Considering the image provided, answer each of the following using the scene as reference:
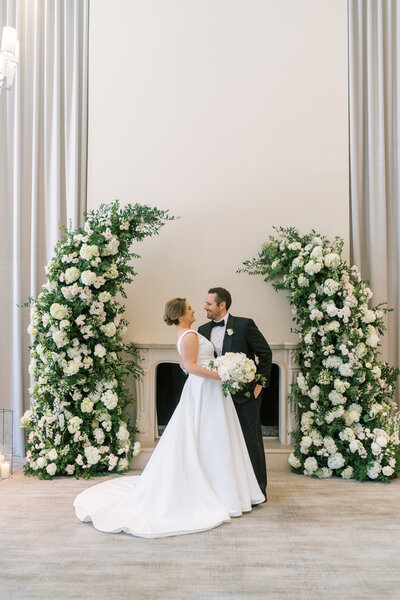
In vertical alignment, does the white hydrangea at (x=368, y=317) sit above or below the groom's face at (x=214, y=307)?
below

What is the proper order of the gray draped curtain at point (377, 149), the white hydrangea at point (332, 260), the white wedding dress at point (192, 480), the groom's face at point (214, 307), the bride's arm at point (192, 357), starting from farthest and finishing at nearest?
the gray draped curtain at point (377, 149)
the white hydrangea at point (332, 260)
the groom's face at point (214, 307)
the bride's arm at point (192, 357)
the white wedding dress at point (192, 480)

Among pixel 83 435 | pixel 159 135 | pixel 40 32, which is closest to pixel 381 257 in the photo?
pixel 159 135

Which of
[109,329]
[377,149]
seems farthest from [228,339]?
[377,149]

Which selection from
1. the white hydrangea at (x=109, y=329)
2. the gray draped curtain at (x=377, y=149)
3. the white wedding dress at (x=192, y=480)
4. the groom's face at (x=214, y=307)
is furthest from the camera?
the gray draped curtain at (x=377, y=149)

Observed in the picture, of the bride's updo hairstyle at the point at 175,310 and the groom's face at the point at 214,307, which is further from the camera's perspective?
the groom's face at the point at 214,307

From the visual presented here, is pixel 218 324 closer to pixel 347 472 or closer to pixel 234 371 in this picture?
pixel 234 371

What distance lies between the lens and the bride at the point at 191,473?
383cm

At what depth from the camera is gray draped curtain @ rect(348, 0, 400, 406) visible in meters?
5.98

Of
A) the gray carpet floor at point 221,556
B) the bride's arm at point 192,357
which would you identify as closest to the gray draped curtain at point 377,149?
the gray carpet floor at point 221,556

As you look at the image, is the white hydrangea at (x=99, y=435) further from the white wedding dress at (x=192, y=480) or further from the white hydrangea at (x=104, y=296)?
the white hydrangea at (x=104, y=296)

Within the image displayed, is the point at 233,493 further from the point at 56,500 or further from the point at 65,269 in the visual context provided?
the point at 65,269

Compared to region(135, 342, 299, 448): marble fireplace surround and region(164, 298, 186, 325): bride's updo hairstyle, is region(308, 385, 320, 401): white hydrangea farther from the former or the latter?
region(164, 298, 186, 325): bride's updo hairstyle

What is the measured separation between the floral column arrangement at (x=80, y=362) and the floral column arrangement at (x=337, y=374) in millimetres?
1672

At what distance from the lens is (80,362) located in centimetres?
507
